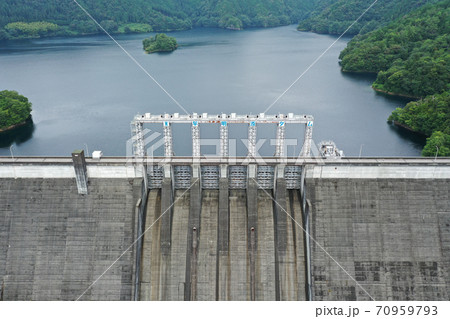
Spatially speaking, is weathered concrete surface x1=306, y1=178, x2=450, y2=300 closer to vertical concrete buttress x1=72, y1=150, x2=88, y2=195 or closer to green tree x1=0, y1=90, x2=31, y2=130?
vertical concrete buttress x1=72, y1=150, x2=88, y2=195

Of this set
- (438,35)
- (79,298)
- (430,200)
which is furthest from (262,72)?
(79,298)

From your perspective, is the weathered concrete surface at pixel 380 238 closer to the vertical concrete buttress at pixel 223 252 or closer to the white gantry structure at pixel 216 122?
the white gantry structure at pixel 216 122

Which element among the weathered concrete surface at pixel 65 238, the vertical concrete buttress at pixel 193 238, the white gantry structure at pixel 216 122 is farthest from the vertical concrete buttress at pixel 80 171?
the vertical concrete buttress at pixel 193 238

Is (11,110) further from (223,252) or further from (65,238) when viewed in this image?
(223,252)

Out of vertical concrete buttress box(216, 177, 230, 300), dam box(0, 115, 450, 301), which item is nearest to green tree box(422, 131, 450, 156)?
dam box(0, 115, 450, 301)

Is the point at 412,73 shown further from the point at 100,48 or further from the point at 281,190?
the point at 100,48

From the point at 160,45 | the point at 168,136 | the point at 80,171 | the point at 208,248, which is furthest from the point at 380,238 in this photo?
the point at 160,45
